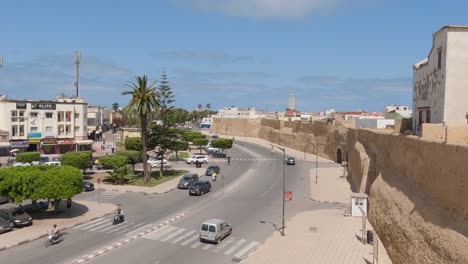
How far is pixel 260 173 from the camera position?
63094 mm

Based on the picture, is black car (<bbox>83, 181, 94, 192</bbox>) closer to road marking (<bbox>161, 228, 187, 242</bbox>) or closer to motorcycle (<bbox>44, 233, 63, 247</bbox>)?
motorcycle (<bbox>44, 233, 63, 247</bbox>)

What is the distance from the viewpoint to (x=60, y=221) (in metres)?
33.4

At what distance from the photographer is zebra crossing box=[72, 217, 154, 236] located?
31.0 metres

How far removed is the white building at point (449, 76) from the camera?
28.8 m

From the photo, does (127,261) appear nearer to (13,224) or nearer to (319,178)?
(13,224)

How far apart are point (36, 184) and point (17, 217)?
2636 mm

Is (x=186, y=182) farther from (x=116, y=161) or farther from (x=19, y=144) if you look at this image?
(x=19, y=144)

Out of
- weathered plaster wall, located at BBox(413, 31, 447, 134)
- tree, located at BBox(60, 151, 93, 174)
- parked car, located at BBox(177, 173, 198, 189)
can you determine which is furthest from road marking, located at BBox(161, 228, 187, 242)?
tree, located at BBox(60, 151, 93, 174)

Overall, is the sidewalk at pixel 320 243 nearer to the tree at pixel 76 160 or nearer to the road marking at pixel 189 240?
the road marking at pixel 189 240

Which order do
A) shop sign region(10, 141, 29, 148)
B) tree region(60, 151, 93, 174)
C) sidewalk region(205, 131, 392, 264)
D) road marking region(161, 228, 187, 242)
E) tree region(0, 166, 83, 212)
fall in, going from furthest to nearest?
shop sign region(10, 141, 29, 148) < tree region(60, 151, 93, 174) < tree region(0, 166, 83, 212) < road marking region(161, 228, 187, 242) < sidewalk region(205, 131, 392, 264)

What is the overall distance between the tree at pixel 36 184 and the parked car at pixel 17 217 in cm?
87

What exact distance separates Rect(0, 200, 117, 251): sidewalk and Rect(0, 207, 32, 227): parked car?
1.41 feet

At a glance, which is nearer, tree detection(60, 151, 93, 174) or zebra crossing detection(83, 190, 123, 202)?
zebra crossing detection(83, 190, 123, 202)

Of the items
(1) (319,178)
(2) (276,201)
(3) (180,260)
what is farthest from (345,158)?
(3) (180,260)
